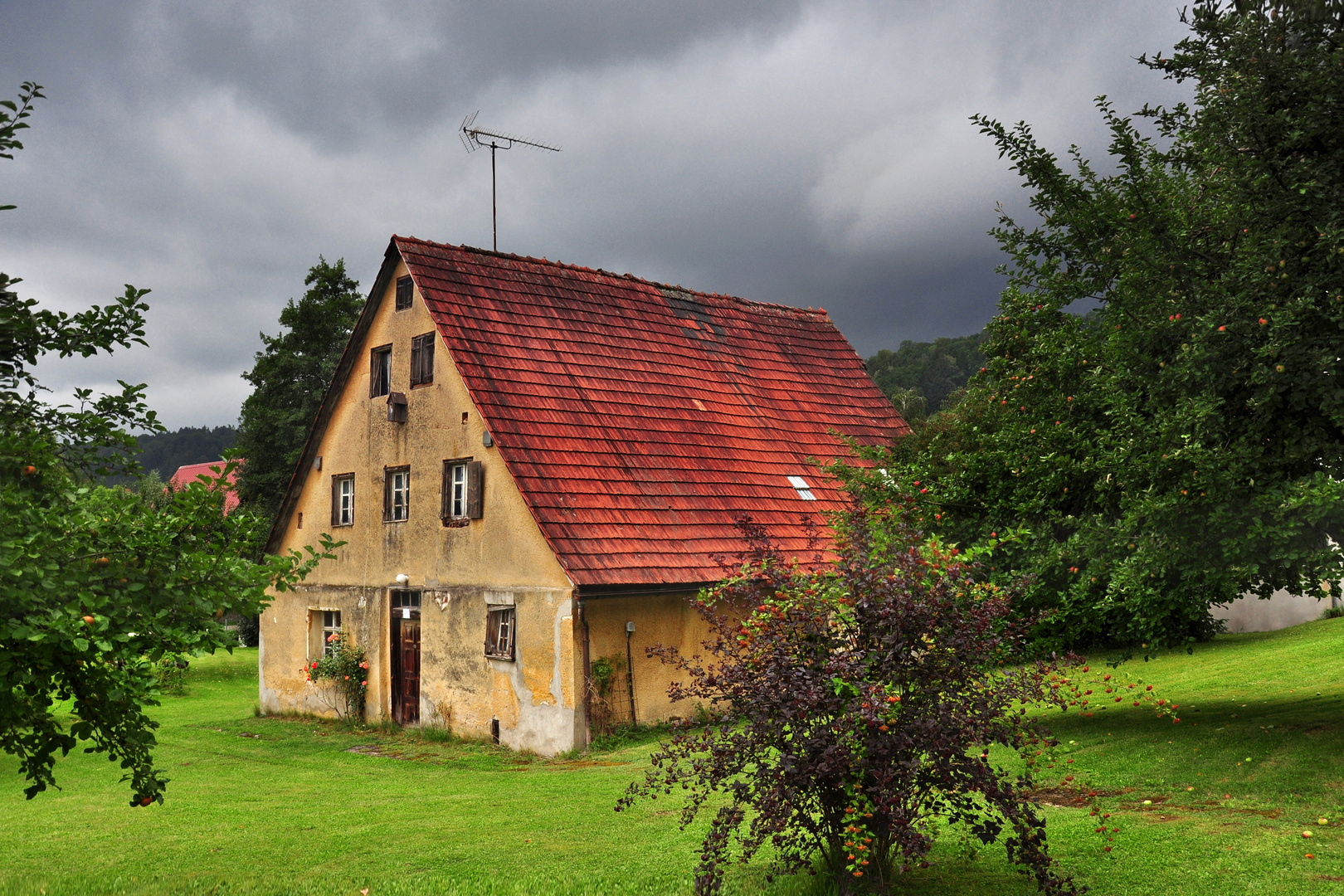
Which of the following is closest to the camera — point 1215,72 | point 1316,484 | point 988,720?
point 988,720

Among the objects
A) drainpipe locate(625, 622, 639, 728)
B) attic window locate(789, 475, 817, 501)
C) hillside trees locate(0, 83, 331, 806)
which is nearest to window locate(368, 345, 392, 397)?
drainpipe locate(625, 622, 639, 728)

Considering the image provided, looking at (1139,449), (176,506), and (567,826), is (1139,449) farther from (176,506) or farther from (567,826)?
(176,506)

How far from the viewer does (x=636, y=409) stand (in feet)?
66.4

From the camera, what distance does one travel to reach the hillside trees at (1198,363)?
1022 centimetres

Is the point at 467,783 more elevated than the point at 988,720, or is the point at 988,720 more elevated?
the point at 988,720

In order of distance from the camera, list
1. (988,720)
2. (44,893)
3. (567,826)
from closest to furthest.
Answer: (988,720)
(44,893)
(567,826)

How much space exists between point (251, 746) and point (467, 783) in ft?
22.2

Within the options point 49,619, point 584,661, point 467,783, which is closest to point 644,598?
point 584,661

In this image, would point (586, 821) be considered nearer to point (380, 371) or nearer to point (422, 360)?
point (422, 360)

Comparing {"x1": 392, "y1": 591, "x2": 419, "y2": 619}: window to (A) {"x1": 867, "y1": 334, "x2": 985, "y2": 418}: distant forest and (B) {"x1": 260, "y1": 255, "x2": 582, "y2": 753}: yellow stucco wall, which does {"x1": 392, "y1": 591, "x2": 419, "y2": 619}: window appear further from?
(A) {"x1": 867, "y1": 334, "x2": 985, "y2": 418}: distant forest

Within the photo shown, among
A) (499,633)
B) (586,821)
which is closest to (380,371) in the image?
(499,633)

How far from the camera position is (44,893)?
8633 mm

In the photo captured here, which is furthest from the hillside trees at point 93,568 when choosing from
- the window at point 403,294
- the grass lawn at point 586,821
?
the window at point 403,294

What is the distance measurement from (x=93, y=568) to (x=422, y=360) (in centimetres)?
1397
